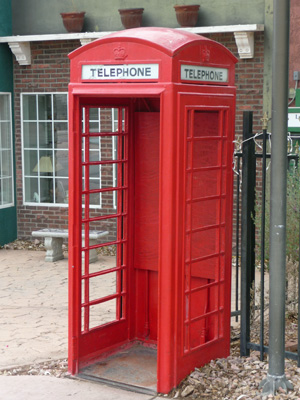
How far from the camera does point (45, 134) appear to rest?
12102 mm

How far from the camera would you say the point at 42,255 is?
11.4 m

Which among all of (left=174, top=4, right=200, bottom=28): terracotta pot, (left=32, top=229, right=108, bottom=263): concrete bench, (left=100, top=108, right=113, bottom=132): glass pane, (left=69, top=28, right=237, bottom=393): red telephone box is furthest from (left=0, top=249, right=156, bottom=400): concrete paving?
(left=174, top=4, right=200, bottom=28): terracotta pot

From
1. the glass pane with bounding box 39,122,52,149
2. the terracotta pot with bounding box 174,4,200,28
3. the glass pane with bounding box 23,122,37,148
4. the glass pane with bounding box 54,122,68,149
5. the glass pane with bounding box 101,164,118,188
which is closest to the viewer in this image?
the terracotta pot with bounding box 174,4,200,28

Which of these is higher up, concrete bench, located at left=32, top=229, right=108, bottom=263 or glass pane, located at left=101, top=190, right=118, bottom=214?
glass pane, located at left=101, top=190, right=118, bottom=214

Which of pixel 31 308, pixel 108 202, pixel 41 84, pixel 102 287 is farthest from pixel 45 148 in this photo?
pixel 31 308

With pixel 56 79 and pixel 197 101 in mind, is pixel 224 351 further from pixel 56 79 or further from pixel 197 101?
pixel 56 79

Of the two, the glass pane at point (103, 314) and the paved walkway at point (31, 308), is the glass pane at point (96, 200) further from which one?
the glass pane at point (103, 314)

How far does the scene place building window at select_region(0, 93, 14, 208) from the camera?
1201 cm

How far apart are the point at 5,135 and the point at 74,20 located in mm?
2259

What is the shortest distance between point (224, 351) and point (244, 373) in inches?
14.8

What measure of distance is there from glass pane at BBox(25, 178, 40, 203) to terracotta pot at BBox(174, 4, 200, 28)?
3.68 m

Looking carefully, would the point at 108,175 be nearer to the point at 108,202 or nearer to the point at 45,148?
the point at 108,202

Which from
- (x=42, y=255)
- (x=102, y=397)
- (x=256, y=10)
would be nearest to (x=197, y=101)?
(x=102, y=397)

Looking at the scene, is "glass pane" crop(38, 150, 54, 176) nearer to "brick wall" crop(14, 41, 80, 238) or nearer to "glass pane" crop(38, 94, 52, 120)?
"brick wall" crop(14, 41, 80, 238)
